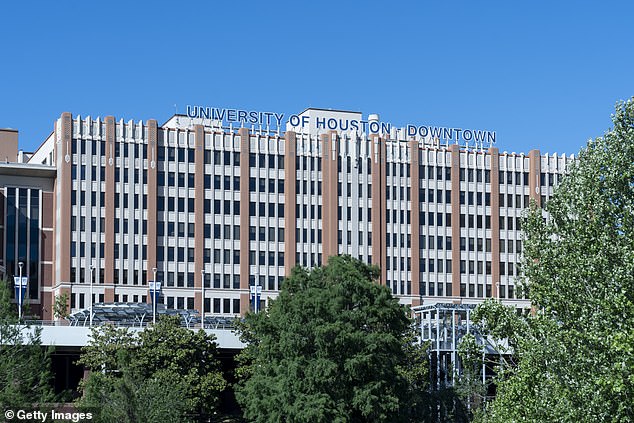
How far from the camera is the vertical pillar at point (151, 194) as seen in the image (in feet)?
470

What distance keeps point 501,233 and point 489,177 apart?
832 cm

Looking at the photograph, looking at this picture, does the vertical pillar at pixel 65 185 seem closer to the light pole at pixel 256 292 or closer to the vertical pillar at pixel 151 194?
the vertical pillar at pixel 151 194

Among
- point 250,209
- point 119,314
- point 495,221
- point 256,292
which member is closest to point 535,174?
point 495,221

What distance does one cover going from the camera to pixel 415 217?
155 meters

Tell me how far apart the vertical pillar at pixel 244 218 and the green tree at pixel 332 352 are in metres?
64.1

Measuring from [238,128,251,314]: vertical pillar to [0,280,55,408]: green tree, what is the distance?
82992 mm

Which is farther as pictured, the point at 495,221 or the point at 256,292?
the point at 495,221

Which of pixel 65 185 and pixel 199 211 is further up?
pixel 65 185

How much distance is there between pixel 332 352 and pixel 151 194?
7289 centimetres

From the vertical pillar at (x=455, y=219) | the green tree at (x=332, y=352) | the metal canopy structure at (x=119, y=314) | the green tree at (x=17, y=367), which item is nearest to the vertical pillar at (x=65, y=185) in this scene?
the metal canopy structure at (x=119, y=314)

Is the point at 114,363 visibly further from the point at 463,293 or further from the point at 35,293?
the point at 463,293

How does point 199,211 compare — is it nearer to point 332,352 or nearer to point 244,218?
point 244,218

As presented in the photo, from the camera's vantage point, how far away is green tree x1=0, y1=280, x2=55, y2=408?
57.7m

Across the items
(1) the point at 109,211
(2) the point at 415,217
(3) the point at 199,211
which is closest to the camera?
(1) the point at 109,211
